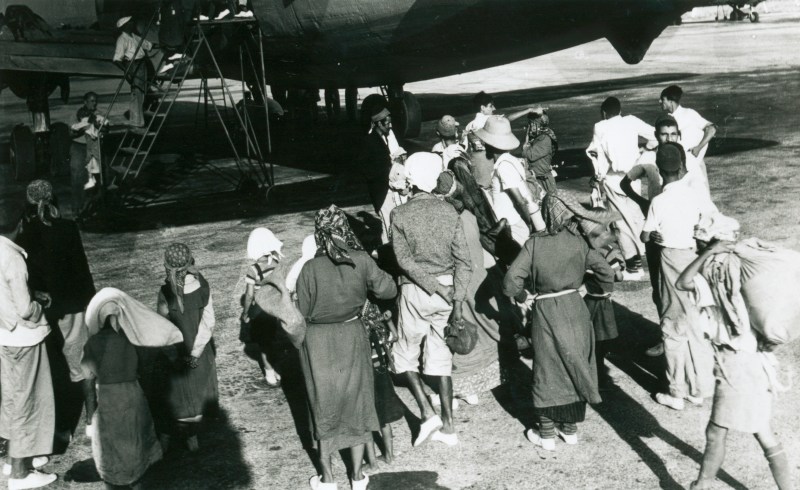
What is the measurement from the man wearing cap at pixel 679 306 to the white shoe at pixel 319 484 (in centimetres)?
275

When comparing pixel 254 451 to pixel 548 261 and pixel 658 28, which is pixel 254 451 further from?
pixel 658 28

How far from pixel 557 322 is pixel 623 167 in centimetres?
396

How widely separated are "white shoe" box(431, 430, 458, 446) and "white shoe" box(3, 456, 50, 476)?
2.96 metres

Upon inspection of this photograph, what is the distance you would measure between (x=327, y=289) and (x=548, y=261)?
1574mm

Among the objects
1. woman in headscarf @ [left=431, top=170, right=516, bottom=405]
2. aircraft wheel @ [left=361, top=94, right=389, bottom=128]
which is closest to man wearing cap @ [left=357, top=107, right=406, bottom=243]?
aircraft wheel @ [left=361, top=94, right=389, bottom=128]

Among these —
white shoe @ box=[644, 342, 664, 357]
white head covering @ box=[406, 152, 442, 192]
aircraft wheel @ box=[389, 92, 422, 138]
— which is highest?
aircraft wheel @ box=[389, 92, 422, 138]

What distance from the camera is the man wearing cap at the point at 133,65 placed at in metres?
13.5

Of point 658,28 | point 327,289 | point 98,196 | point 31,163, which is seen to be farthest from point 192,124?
point 327,289

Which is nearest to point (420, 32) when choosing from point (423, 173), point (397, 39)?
point (397, 39)

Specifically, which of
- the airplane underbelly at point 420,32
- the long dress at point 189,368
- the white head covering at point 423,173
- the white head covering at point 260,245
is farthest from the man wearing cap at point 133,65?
the white head covering at point 423,173

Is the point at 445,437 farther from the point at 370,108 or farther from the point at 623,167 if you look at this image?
the point at 370,108

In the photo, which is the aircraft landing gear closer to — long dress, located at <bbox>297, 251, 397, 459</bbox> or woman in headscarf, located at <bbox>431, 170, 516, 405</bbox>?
woman in headscarf, located at <bbox>431, 170, 516, 405</bbox>

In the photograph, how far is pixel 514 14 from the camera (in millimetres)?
9914

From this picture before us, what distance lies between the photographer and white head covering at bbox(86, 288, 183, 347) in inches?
188
